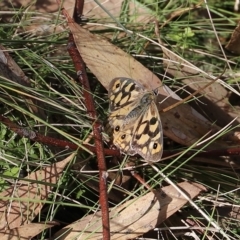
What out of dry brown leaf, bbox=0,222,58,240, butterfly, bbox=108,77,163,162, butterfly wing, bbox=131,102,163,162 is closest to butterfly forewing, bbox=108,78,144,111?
butterfly, bbox=108,77,163,162

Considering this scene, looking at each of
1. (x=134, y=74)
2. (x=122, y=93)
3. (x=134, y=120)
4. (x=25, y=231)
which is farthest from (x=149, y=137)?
(x=25, y=231)

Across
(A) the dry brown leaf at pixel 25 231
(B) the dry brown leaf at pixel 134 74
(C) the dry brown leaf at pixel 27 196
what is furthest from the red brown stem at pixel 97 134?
(A) the dry brown leaf at pixel 25 231

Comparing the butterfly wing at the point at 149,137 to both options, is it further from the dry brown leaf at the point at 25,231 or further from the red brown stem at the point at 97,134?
the dry brown leaf at the point at 25,231

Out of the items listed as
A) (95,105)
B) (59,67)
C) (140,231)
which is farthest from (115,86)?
(140,231)

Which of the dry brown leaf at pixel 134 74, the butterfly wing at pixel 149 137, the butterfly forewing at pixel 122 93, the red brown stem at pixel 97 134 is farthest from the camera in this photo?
the dry brown leaf at pixel 134 74

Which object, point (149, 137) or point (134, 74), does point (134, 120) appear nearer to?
point (149, 137)

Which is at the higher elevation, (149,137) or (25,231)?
(149,137)
